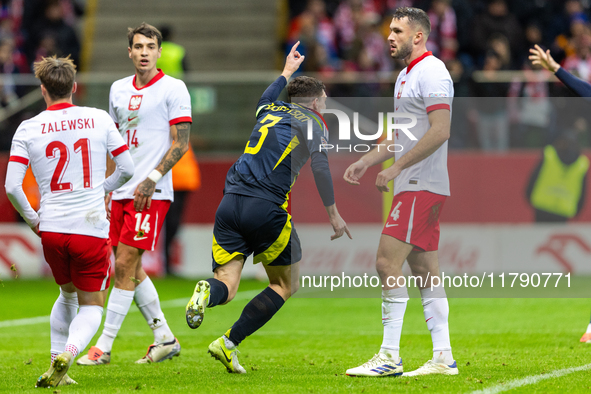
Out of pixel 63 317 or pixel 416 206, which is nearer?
pixel 416 206

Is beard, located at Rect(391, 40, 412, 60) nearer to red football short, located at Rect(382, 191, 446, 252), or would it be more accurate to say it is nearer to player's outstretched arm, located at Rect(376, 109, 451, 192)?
player's outstretched arm, located at Rect(376, 109, 451, 192)

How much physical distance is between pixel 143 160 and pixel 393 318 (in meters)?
2.35

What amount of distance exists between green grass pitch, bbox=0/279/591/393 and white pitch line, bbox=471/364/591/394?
0.04 meters

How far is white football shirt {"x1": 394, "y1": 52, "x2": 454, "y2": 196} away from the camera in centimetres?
539

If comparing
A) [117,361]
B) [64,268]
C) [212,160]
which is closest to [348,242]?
[212,160]

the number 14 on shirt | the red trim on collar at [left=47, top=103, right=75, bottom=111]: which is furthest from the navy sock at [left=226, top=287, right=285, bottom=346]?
the red trim on collar at [left=47, top=103, right=75, bottom=111]

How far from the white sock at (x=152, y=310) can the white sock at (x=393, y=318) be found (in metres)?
1.90

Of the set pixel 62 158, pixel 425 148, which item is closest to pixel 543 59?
pixel 425 148

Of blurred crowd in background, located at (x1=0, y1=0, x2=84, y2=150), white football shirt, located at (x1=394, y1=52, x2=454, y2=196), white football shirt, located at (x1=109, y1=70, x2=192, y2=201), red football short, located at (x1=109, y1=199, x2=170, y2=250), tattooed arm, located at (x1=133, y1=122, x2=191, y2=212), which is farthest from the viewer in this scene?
blurred crowd in background, located at (x1=0, y1=0, x2=84, y2=150)

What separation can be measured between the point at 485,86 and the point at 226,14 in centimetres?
702

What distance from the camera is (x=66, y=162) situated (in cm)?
531

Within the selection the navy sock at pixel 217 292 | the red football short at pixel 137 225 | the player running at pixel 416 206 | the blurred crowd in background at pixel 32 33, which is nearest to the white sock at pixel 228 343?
the navy sock at pixel 217 292

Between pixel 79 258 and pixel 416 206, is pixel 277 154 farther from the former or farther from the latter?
pixel 79 258

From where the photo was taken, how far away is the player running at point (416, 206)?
17.9ft
